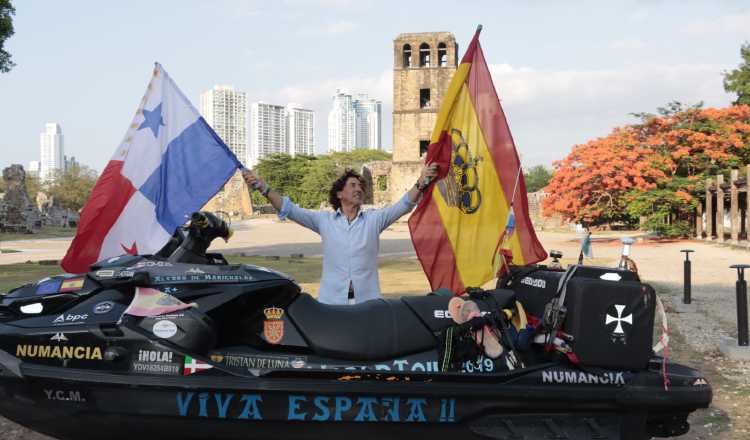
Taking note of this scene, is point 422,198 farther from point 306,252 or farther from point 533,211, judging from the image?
point 533,211

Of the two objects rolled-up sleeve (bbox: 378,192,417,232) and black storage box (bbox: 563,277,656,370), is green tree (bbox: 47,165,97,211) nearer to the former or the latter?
rolled-up sleeve (bbox: 378,192,417,232)

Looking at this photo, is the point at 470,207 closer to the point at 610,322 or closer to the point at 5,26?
the point at 610,322

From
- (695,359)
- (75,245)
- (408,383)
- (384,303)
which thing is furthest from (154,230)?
(695,359)

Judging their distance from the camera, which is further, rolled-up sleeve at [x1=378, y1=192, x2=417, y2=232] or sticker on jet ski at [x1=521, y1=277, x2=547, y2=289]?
rolled-up sleeve at [x1=378, y1=192, x2=417, y2=232]

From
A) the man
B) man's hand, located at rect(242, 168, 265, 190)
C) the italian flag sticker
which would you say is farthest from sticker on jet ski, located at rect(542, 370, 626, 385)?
man's hand, located at rect(242, 168, 265, 190)

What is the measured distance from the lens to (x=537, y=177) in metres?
112

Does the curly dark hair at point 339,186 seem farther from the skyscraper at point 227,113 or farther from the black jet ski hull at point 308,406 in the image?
the skyscraper at point 227,113

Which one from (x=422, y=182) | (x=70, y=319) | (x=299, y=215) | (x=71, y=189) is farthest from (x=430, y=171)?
(x=71, y=189)

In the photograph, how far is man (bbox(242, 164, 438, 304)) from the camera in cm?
463

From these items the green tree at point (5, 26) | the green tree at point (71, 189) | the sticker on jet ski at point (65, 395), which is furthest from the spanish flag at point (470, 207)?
the green tree at point (71, 189)

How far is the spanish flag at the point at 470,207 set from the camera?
5.23m

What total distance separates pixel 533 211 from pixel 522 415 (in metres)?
57.3

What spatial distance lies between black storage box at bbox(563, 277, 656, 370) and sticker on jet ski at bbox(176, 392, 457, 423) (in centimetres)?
77

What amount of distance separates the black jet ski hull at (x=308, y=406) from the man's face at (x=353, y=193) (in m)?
1.79
